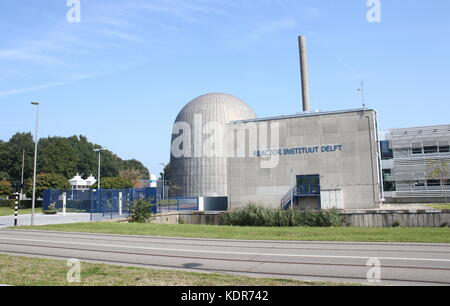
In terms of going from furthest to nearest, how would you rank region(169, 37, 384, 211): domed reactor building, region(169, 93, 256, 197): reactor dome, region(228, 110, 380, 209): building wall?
region(169, 93, 256, 197): reactor dome
region(169, 37, 384, 211): domed reactor building
region(228, 110, 380, 209): building wall

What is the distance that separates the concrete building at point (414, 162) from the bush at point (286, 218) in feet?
116

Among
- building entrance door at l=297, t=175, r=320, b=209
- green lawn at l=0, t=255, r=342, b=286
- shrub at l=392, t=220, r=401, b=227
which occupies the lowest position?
shrub at l=392, t=220, r=401, b=227

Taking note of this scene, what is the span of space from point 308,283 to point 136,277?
3.70 metres

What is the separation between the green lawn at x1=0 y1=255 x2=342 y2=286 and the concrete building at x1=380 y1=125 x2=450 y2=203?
5350 cm

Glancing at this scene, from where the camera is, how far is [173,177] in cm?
7744

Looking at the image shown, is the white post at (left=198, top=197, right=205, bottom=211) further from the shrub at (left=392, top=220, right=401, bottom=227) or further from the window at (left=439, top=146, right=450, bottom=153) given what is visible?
the window at (left=439, top=146, right=450, bottom=153)

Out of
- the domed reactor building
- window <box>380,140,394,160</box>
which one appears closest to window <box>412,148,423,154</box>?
window <box>380,140,394,160</box>

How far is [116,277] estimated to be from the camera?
25.8ft

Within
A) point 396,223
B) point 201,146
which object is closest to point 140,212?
point 396,223

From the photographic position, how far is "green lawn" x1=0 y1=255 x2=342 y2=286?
7.26 m

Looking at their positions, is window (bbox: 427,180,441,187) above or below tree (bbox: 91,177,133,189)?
below

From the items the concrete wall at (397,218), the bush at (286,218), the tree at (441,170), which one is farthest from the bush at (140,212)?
the tree at (441,170)

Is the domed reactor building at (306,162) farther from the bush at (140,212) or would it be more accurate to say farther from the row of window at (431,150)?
the row of window at (431,150)
